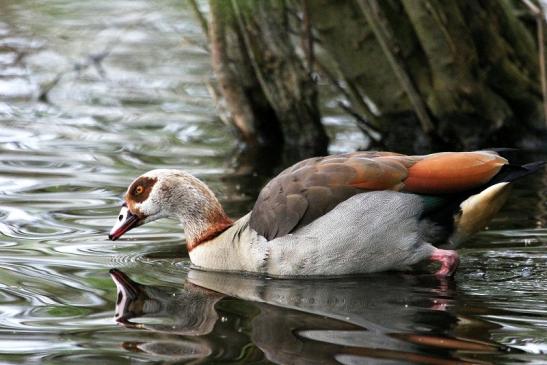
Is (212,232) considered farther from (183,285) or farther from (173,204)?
(183,285)

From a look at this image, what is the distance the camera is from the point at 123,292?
8.09m

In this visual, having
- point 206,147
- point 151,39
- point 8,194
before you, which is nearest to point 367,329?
point 8,194

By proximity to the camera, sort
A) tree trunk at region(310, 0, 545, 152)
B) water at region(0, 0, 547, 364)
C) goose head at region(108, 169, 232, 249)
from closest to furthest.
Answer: water at region(0, 0, 547, 364) < goose head at region(108, 169, 232, 249) < tree trunk at region(310, 0, 545, 152)

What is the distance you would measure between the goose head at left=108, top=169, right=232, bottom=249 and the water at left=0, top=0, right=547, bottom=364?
236 millimetres

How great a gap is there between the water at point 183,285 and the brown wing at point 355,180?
0.47 m

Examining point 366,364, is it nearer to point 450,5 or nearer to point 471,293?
point 471,293

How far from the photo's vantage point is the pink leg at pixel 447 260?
824cm

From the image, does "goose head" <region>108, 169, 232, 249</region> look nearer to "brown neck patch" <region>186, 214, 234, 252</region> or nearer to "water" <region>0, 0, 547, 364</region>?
"brown neck patch" <region>186, 214, 234, 252</region>

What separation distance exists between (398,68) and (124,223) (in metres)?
3.63

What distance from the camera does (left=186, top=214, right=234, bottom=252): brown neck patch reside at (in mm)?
9117

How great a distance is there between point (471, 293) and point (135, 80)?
29.9ft

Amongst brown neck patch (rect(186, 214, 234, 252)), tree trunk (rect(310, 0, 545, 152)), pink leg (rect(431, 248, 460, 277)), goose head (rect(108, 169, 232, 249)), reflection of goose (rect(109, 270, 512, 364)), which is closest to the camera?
reflection of goose (rect(109, 270, 512, 364))

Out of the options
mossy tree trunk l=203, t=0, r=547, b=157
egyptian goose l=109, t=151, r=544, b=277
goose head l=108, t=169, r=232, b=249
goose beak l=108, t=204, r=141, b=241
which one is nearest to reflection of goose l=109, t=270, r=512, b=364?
egyptian goose l=109, t=151, r=544, b=277

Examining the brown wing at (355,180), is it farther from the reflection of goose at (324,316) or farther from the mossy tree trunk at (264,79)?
the mossy tree trunk at (264,79)
